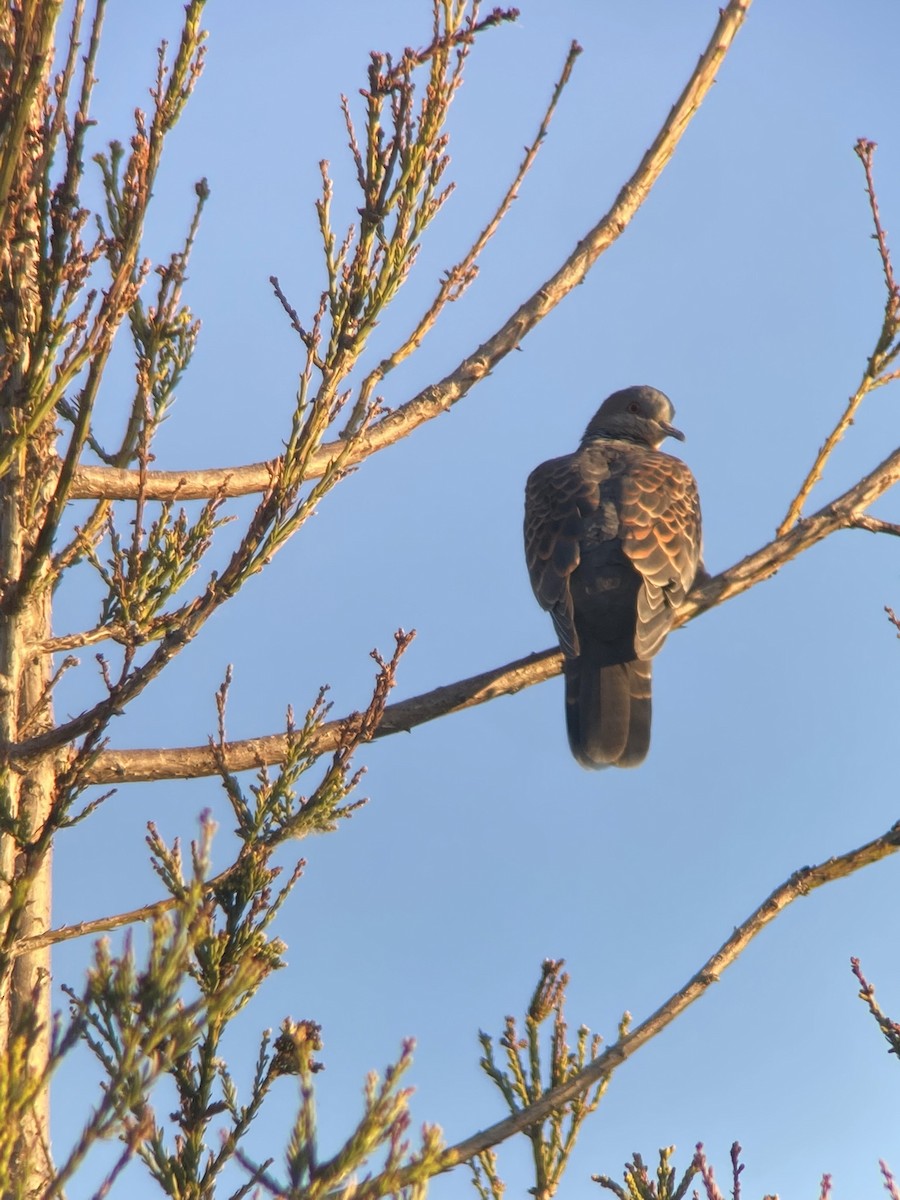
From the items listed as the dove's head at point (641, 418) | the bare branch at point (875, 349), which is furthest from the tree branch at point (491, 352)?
the dove's head at point (641, 418)

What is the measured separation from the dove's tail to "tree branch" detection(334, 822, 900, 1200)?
7.50 ft

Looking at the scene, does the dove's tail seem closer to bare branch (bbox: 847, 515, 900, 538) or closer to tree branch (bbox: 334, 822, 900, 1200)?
bare branch (bbox: 847, 515, 900, 538)

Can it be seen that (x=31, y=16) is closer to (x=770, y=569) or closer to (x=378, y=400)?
(x=378, y=400)

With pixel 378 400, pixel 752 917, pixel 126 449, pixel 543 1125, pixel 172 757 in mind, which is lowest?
pixel 543 1125

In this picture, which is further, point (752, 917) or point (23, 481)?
point (23, 481)

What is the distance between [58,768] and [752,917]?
1910 millimetres

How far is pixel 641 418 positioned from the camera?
7320 millimetres

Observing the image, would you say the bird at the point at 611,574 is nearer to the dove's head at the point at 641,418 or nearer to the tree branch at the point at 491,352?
the dove's head at the point at 641,418

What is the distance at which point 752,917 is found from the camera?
294 cm

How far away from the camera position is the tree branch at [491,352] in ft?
13.5

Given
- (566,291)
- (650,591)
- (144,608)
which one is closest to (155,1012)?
(144,608)

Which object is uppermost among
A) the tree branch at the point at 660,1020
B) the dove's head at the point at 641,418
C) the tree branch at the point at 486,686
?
the dove's head at the point at 641,418

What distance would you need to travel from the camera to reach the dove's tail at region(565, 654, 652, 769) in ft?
17.2

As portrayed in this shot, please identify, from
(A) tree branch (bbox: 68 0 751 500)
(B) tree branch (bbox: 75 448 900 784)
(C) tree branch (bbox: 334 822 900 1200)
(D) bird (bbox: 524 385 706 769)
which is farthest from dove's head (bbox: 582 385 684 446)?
(C) tree branch (bbox: 334 822 900 1200)
